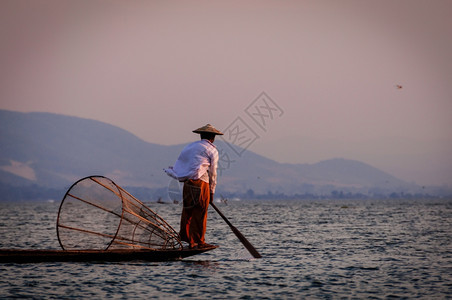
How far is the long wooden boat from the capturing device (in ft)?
46.4

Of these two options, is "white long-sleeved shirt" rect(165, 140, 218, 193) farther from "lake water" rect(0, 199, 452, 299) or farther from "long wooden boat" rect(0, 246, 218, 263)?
"lake water" rect(0, 199, 452, 299)

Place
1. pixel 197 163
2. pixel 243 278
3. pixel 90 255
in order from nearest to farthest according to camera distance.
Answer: pixel 243 278 → pixel 90 255 → pixel 197 163

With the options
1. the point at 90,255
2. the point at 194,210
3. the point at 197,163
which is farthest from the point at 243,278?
the point at 90,255

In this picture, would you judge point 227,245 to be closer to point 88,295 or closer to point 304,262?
point 304,262

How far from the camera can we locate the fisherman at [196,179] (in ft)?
48.2

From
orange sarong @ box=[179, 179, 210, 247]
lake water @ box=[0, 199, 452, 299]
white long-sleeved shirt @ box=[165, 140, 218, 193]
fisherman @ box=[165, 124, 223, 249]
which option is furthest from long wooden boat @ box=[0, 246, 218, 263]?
white long-sleeved shirt @ box=[165, 140, 218, 193]

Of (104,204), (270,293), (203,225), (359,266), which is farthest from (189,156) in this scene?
(359,266)

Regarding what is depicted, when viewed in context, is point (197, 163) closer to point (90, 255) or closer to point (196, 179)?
point (196, 179)

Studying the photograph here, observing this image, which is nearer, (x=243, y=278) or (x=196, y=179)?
(x=243, y=278)

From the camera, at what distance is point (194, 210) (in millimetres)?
14766

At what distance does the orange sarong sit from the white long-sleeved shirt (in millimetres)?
173

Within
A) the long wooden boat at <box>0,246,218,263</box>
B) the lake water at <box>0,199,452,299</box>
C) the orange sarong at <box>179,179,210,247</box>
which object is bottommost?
the lake water at <box>0,199,452,299</box>

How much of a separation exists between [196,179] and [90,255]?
10.2 feet

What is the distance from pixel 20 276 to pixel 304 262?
25.5ft
